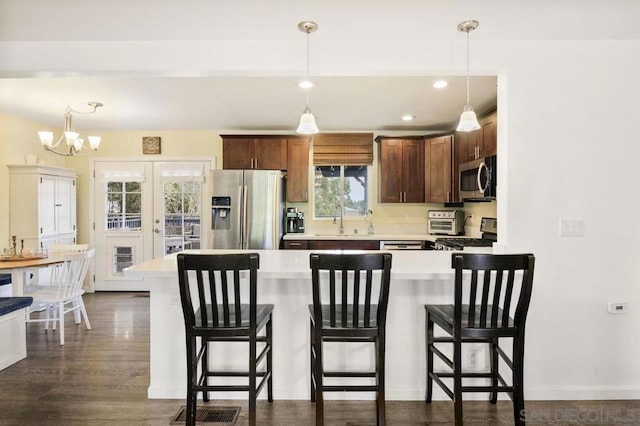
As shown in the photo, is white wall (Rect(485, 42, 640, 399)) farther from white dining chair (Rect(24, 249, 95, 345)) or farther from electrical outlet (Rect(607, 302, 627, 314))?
white dining chair (Rect(24, 249, 95, 345))

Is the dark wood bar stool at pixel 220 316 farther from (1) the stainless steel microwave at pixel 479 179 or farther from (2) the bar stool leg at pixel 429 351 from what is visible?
(1) the stainless steel microwave at pixel 479 179

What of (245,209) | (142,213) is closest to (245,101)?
(245,209)

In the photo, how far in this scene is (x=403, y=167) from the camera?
4.93 metres

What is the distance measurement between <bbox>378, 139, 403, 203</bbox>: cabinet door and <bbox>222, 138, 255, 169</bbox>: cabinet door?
178cm

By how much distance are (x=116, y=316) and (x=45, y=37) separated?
3.01 metres

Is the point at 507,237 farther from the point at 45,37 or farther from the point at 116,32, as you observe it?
the point at 45,37

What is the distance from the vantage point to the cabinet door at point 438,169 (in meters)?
4.68

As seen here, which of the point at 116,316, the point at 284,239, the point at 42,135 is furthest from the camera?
the point at 284,239

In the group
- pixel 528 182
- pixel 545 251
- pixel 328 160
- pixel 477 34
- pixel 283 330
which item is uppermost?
pixel 477 34

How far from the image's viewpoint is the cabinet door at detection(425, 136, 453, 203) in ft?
15.4

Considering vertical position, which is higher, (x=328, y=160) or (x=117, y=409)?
(x=328, y=160)

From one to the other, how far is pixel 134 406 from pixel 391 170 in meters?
3.85

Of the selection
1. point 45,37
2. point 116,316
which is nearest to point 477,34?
point 45,37

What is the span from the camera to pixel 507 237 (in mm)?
2346
